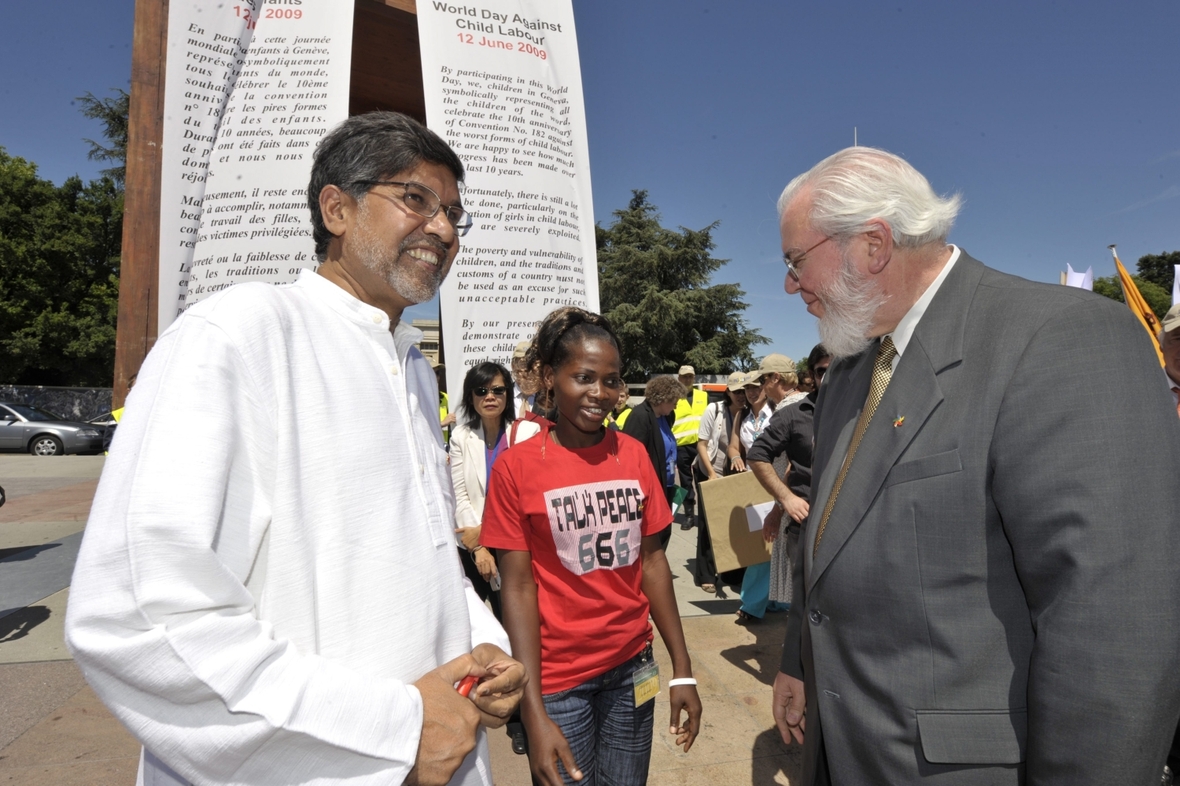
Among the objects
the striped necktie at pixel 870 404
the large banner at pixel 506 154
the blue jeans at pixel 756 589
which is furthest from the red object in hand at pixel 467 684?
the blue jeans at pixel 756 589

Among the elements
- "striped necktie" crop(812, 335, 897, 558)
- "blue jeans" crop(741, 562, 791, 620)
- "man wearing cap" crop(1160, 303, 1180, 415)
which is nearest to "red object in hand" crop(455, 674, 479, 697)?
"striped necktie" crop(812, 335, 897, 558)

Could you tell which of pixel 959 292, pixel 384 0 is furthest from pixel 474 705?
pixel 384 0

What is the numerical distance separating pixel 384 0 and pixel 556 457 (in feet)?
6.60

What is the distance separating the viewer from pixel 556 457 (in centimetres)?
222

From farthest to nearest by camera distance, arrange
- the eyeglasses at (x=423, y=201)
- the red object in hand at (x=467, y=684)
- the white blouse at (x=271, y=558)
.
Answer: the eyeglasses at (x=423, y=201) < the red object in hand at (x=467, y=684) < the white blouse at (x=271, y=558)

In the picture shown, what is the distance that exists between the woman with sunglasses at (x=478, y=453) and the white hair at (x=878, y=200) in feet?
7.28

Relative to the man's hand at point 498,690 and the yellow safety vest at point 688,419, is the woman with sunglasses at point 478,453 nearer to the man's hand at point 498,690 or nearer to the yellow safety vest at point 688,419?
the man's hand at point 498,690

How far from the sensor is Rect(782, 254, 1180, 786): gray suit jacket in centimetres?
122

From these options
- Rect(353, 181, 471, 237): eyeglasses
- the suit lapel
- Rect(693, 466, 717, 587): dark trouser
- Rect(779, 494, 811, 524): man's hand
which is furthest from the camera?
Rect(693, 466, 717, 587): dark trouser

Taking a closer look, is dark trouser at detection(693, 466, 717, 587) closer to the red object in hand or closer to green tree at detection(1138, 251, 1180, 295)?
the red object in hand

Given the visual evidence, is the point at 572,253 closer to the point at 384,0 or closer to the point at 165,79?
the point at 384,0

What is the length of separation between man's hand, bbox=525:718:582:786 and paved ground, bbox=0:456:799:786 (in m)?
1.40

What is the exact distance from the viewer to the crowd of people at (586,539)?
865 millimetres

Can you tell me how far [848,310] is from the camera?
1.81m
